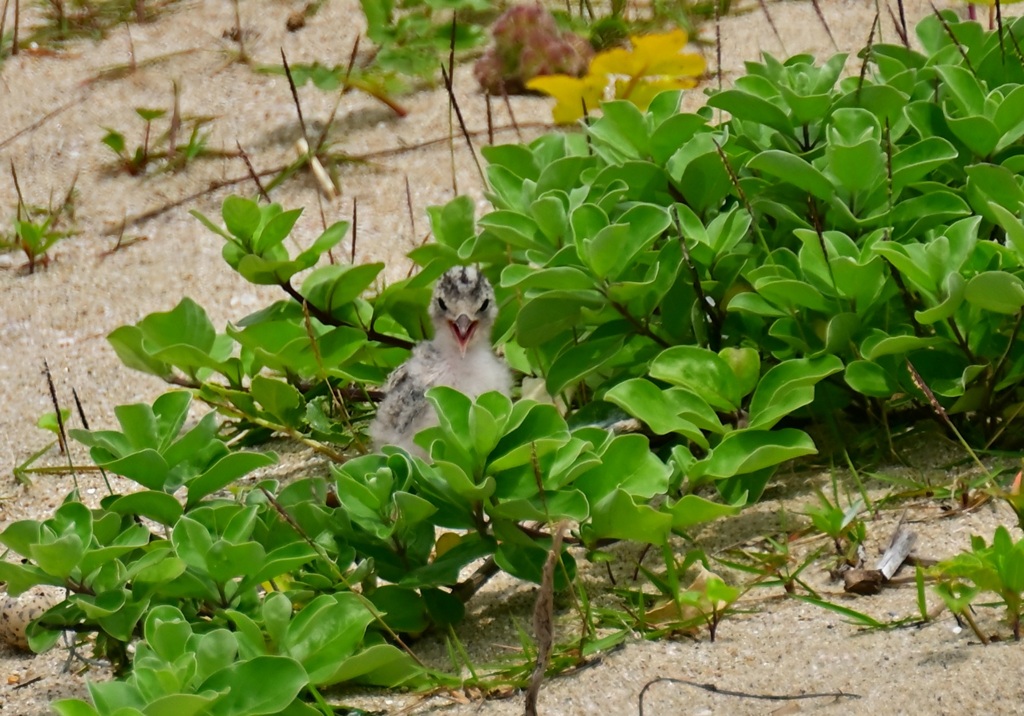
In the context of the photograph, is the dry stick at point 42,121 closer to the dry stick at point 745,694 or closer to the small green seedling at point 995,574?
the dry stick at point 745,694

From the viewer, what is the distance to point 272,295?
15.4 ft

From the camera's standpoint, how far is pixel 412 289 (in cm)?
370

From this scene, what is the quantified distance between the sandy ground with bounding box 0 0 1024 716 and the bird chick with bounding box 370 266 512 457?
721 millimetres

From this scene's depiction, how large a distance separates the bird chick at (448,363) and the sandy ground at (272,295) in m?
0.72

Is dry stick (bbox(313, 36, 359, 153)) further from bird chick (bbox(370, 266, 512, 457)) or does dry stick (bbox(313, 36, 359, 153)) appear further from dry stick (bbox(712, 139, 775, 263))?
dry stick (bbox(712, 139, 775, 263))

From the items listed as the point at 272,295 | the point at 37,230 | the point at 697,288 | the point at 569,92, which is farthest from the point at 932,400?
the point at 37,230

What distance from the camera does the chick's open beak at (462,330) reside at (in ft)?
12.2

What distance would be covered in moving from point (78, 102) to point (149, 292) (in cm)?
150

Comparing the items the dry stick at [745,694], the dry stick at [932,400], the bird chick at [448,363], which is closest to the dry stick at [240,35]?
the bird chick at [448,363]

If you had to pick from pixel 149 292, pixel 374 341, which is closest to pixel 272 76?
pixel 149 292

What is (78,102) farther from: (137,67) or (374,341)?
(374,341)

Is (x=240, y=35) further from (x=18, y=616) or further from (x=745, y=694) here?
(x=745, y=694)

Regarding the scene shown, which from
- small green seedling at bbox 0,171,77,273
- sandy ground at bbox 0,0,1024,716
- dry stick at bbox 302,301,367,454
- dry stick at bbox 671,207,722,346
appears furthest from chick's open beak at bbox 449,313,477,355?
small green seedling at bbox 0,171,77,273

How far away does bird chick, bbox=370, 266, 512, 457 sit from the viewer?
11.5 feet
